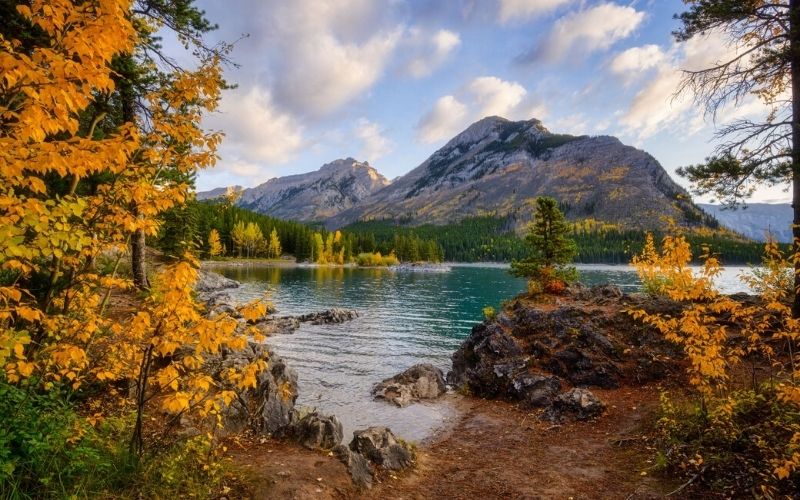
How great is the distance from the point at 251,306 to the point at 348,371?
16.3 meters

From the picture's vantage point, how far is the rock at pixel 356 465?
8.69 meters

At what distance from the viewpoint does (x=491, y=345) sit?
18.3m

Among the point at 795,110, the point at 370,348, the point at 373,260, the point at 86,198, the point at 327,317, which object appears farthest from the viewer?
the point at 373,260

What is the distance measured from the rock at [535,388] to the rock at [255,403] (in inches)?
336

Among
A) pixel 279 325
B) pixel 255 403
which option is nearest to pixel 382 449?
pixel 255 403

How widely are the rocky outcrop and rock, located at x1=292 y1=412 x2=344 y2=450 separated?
7.66m

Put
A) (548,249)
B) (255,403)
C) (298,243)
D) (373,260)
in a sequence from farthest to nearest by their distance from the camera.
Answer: (298,243) < (373,260) < (548,249) < (255,403)

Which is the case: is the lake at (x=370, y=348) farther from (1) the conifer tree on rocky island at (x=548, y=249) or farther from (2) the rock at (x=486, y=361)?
(1) the conifer tree on rocky island at (x=548, y=249)

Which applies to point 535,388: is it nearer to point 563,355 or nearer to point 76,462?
point 563,355

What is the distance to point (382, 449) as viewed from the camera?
395 inches

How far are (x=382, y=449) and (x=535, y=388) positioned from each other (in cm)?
780

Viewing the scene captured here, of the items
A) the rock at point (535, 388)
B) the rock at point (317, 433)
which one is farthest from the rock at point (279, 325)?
the rock at point (317, 433)

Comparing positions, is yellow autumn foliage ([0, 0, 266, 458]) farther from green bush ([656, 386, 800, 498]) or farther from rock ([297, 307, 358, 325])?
rock ([297, 307, 358, 325])

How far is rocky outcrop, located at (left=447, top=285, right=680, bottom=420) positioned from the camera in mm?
15172
